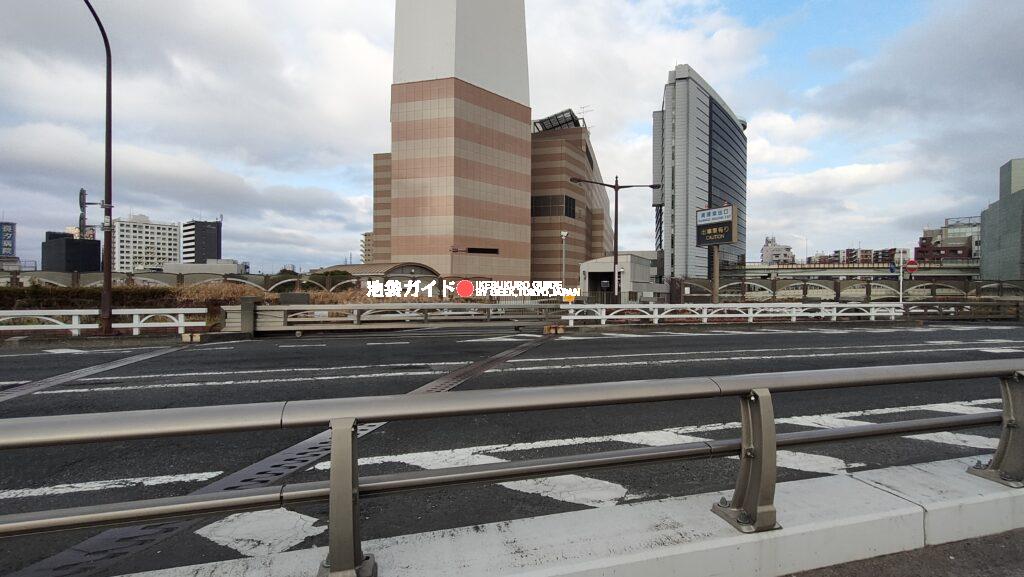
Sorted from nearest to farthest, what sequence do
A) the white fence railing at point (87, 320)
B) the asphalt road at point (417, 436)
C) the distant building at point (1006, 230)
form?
the asphalt road at point (417, 436)
the white fence railing at point (87, 320)
the distant building at point (1006, 230)

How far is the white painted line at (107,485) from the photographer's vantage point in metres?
3.99

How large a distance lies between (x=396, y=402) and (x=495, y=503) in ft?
6.78

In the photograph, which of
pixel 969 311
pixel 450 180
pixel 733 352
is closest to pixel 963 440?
pixel 733 352

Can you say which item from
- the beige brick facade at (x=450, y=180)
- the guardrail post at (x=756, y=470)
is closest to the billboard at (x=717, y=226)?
the beige brick facade at (x=450, y=180)

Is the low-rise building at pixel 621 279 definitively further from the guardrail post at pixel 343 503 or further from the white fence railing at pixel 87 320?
the guardrail post at pixel 343 503

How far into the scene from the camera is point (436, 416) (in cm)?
209

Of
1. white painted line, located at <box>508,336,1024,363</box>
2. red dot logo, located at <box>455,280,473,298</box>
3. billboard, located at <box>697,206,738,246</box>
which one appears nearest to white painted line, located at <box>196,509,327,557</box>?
white painted line, located at <box>508,336,1024,363</box>

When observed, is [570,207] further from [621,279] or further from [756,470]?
[756,470]

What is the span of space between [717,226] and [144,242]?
20879cm

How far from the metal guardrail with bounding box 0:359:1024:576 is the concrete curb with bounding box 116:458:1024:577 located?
170 millimetres

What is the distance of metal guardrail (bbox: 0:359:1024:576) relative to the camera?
68.9 inches

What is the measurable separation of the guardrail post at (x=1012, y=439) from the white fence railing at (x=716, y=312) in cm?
1680

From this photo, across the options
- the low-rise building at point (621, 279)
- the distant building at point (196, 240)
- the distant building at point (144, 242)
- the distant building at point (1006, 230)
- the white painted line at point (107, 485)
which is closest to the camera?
the white painted line at point (107, 485)

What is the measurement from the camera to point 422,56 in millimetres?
55406
